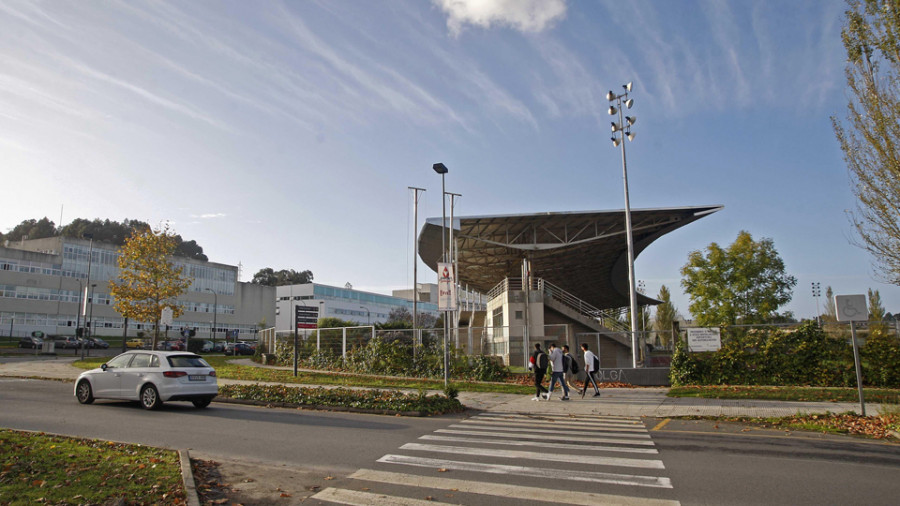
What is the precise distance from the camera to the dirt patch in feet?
21.9

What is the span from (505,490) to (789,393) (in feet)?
45.5

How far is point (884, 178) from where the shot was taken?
41.8 feet

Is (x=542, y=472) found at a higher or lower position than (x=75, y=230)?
lower

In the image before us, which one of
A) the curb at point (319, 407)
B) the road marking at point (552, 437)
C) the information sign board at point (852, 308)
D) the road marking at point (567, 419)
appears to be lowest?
the road marking at point (567, 419)

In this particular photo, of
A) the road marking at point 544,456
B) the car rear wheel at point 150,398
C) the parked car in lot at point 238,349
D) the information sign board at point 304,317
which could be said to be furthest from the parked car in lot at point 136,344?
Result: the road marking at point 544,456

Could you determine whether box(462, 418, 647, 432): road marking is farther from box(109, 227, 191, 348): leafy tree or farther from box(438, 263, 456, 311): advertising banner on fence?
box(109, 227, 191, 348): leafy tree

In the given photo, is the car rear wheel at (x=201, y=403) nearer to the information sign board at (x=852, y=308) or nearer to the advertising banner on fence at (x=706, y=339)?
the information sign board at (x=852, y=308)

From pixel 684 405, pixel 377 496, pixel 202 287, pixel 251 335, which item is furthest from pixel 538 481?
pixel 251 335

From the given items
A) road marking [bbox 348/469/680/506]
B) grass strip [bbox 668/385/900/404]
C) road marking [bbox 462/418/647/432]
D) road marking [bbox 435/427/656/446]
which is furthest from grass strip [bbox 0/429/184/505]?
grass strip [bbox 668/385/900/404]

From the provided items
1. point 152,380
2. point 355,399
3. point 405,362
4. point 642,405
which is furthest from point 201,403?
point 642,405

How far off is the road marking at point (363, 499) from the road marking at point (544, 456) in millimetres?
2621

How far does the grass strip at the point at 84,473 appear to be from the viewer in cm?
618

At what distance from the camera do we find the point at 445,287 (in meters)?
18.7

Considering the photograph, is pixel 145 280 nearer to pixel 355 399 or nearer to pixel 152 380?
pixel 152 380
